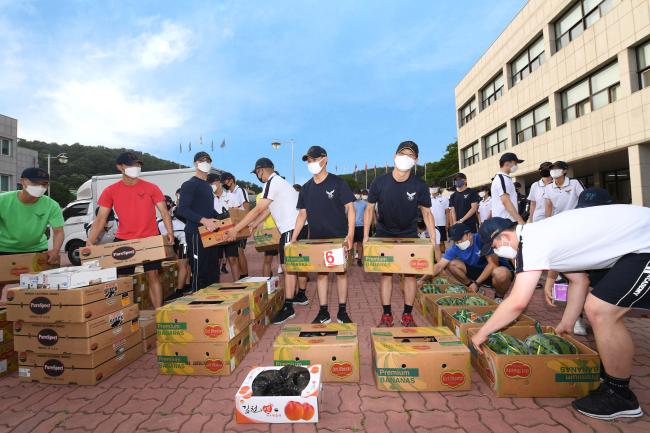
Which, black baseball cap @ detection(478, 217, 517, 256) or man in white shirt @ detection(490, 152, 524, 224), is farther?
man in white shirt @ detection(490, 152, 524, 224)

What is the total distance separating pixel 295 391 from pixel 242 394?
367mm

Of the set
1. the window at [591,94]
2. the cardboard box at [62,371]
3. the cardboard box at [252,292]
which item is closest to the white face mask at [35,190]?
the cardboard box at [62,371]

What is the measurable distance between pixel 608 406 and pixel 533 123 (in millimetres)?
20933

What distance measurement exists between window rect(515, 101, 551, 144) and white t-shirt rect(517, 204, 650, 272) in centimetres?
1899

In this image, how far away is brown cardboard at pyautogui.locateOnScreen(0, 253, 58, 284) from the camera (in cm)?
411

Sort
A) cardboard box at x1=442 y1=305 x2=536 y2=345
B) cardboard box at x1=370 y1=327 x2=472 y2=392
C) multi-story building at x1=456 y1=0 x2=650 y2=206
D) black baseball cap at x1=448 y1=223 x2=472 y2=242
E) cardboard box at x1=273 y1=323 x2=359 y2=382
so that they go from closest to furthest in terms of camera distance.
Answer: cardboard box at x1=370 y1=327 x2=472 y2=392
cardboard box at x1=273 y1=323 x2=359 y2=382
cardboard box at x1=442 y1=305 x2=536 y2=345
black baseball cap at x1=448 y1=223 x2=472 y2=242
multi-story building at x1=456 y1=0 x2=650 y2=206

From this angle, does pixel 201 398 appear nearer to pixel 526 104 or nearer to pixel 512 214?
pixel 512 214

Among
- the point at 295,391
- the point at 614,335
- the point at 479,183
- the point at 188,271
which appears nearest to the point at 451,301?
the point at 614,335

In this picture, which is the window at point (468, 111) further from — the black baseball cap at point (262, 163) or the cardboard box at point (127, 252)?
the cardboard box at point (127, 252)

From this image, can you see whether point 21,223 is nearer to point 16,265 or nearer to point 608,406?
point 16,265

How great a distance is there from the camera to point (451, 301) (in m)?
4.43

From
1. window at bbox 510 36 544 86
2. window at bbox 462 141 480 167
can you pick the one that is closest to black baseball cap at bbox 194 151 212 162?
window at bbox 510 36 544 86

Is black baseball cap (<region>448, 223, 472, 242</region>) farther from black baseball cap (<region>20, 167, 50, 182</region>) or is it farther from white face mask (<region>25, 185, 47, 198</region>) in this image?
white face mask (<region>25, 185, 47, 198</region>)

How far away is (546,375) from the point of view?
8.73 feet
